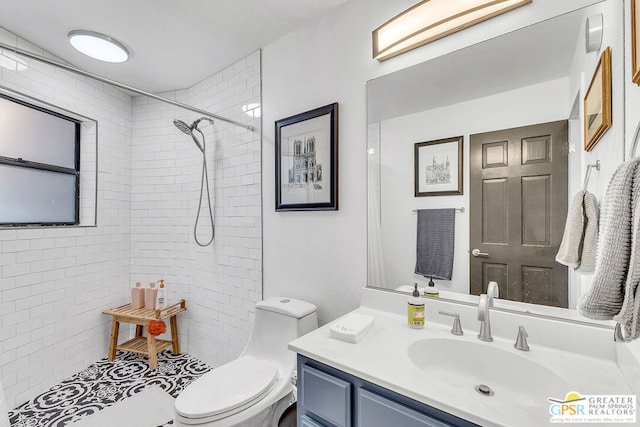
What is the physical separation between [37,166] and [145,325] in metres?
1.47

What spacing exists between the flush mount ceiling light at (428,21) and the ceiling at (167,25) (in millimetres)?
442

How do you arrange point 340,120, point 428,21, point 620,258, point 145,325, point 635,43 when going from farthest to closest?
point 145,325, point 340,120, point 428,21, point 635,43, point 620,258

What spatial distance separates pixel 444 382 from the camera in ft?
2.78

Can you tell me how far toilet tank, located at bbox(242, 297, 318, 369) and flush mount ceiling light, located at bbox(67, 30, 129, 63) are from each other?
203 centimetres

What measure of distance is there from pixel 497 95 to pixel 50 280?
308 centimetres

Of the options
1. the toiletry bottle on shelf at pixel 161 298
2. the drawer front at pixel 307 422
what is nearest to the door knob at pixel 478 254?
the drawer front at pixel 307 422

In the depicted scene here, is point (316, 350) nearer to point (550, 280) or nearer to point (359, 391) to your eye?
point (359, 391)

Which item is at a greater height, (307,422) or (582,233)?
(582,233)

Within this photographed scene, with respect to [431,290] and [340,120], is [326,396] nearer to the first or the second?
[431,290]

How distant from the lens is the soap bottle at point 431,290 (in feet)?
4.37

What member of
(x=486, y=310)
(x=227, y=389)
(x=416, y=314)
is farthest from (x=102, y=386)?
(x=486, y=310)

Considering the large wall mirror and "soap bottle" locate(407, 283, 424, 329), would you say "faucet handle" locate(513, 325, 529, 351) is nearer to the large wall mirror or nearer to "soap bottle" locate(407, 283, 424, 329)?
the large wall mirror

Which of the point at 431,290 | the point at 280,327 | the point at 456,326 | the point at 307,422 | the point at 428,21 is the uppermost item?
the point at 428,21

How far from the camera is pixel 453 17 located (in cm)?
125
